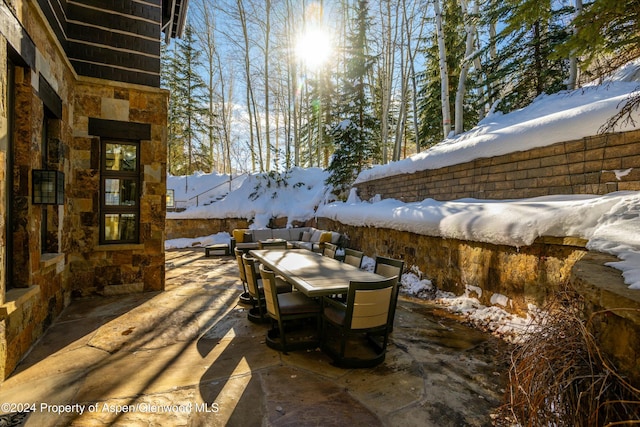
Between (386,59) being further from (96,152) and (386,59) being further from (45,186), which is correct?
(45,186)

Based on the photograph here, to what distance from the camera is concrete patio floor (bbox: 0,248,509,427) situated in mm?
1959

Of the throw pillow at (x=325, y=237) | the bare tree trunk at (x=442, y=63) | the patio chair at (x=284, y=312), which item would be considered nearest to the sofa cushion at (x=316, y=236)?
the throw pillow at (x=325, y=237)

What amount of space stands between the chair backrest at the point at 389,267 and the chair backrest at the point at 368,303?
756 millimetres

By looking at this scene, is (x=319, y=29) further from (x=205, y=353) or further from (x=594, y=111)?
(x=205, y=353)

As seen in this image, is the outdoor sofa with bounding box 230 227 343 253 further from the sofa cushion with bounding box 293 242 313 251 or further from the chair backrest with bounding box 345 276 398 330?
the chair backrest with bounding box 345 276 398 330

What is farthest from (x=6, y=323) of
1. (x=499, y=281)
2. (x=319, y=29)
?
(x=319, y=29)

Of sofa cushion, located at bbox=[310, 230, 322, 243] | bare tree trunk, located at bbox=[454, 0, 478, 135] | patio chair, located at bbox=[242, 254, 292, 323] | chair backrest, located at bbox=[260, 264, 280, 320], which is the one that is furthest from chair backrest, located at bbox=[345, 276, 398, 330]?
bare tree trunk, located at bbox=[454, 0, 478, 135]

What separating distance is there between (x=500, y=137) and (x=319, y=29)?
12905 mm

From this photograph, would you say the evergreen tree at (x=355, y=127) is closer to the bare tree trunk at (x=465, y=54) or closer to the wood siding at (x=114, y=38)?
the bare tree trunk at (x=465, y=54)

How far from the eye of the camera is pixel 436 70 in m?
11.0

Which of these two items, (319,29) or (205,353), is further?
(319,29)

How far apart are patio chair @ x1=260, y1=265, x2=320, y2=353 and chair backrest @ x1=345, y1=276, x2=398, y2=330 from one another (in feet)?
1.71

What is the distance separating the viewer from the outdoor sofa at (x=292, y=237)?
8133 millimetres

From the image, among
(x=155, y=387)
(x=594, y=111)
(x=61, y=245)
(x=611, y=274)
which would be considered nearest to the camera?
(x=611, y=274)
